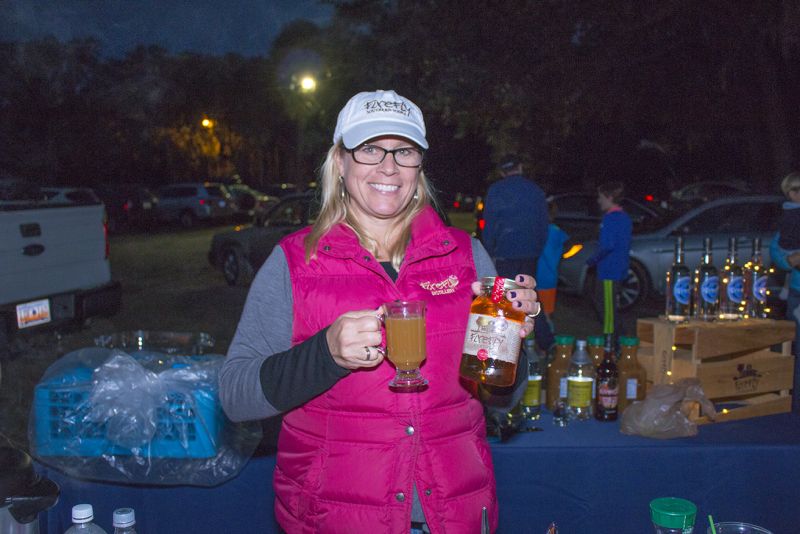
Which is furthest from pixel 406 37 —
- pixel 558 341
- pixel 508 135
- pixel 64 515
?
pixel 64 515

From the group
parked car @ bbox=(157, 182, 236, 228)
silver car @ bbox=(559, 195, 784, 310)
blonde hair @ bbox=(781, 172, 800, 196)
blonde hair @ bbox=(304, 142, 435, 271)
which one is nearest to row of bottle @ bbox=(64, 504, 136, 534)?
blonde hair @ bbox=(304, 142, 435, 271)

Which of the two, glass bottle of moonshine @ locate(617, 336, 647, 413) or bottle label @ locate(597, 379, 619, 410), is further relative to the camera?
glass bottle of moonshine @ locate(617, 336, 647, 413)

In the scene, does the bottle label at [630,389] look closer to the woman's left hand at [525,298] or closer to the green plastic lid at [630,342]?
the green plastic lid at [630,342]

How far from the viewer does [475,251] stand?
2271mm

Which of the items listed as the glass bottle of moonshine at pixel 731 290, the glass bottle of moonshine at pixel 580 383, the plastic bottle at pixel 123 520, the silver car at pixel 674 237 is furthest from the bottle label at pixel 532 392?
the silver car at pixel 674 237

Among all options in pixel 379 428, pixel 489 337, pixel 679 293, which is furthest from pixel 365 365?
pixel 679 293

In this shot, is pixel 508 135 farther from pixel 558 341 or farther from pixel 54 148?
pixel 54 148

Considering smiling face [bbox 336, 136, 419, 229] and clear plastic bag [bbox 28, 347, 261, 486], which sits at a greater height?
smiling face [bbox 336, 136, 419, 229]

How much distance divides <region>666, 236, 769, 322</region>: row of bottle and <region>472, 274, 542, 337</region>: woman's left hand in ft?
6.68

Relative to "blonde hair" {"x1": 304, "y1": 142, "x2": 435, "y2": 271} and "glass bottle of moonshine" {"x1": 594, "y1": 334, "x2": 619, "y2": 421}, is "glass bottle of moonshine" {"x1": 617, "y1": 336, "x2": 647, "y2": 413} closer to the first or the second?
"glass bottle of moonshine" {"x1": 594, "y1": 334, "x2": 619, "y2": 421}

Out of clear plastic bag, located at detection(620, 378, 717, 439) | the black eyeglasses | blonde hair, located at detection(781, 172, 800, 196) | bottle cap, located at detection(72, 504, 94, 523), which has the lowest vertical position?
clear plastic bag, located at detection(620, 378, 717, 439)

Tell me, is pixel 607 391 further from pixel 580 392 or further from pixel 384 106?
pixel 384 106

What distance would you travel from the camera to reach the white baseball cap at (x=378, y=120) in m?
2.07

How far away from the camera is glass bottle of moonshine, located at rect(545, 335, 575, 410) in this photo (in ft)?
12.0
